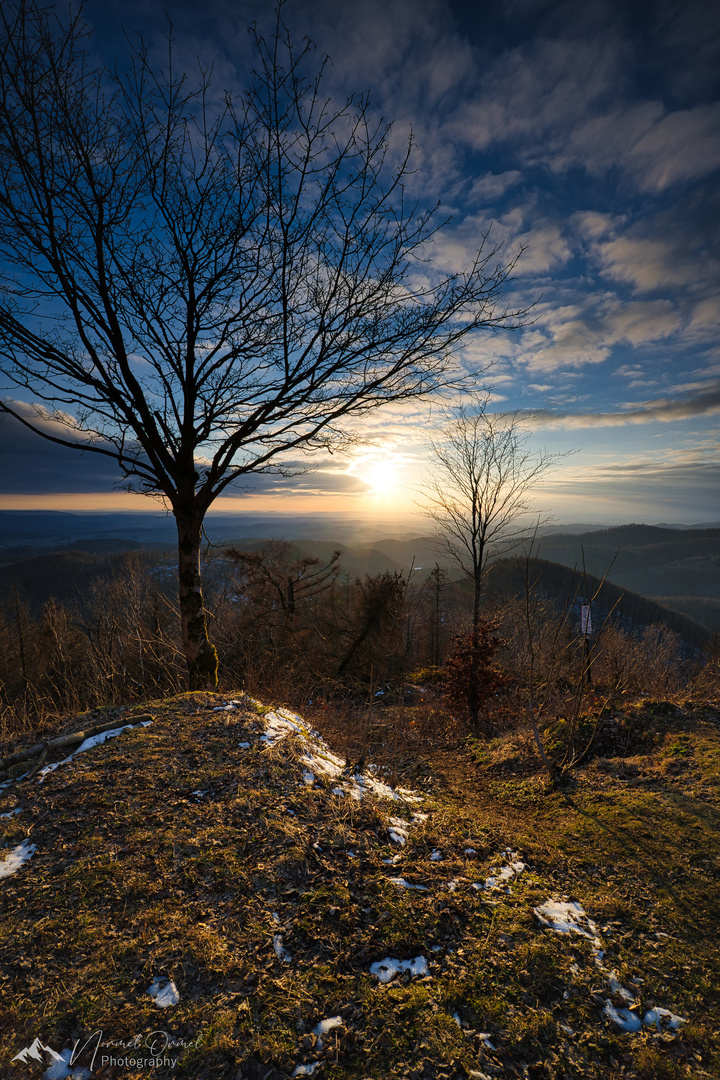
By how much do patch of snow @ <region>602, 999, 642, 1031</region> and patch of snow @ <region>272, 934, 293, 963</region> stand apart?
1.50 metres

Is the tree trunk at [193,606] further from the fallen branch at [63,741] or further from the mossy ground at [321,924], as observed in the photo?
the mossy ground at [321,924]

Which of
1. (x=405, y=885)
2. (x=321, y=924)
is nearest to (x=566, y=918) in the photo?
(x=405, y=885)

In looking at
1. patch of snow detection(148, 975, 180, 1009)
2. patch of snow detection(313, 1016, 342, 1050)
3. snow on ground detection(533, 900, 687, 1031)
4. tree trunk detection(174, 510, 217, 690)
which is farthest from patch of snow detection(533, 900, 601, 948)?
tree trunk detection(174, 510, 217, 690)

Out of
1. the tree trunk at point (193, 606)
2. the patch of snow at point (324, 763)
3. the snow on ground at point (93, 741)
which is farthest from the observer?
the tree trunk at point (193, 606)

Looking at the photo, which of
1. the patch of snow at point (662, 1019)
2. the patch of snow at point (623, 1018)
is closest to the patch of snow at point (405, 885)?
the patch of snow at point (623, 1018)

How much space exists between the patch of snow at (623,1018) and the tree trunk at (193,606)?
4286 mm

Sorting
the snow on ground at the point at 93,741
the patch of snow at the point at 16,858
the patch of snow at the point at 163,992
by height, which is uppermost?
the snow on ground at the point at 93,741

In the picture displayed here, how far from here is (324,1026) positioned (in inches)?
67.2

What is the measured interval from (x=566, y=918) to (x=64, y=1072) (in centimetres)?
255

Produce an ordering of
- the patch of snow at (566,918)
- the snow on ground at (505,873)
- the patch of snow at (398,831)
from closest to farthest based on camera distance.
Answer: the patch of snow at (566,918), the snow on ground at (505,873), the patch of snow at (398,831)

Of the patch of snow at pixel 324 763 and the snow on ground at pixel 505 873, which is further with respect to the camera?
the patch of snow at pixel 324 763

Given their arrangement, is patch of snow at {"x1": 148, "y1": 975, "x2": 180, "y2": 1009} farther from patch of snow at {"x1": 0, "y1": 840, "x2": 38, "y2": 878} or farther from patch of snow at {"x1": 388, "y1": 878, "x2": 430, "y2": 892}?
patch of snow at {"x1": 388, "y1": 878, "x2": 430, "y2": 892}

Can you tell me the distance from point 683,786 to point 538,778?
138 centimetres

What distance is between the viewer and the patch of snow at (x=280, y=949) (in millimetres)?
1962
